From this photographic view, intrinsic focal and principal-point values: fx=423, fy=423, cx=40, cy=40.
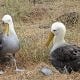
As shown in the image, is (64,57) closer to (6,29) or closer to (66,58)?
(66,58)

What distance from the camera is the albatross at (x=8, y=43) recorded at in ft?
24.3

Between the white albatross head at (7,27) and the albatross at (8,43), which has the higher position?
the white albatross head at (7,27)

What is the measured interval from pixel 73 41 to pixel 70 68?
168 centimetres

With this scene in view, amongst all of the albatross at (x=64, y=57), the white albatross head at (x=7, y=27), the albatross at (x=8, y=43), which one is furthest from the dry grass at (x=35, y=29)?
the white albatross head at (x=7, y=27)

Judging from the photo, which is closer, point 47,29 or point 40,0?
point 47,29

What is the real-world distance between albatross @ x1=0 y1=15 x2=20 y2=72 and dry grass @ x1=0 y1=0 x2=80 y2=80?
26cm

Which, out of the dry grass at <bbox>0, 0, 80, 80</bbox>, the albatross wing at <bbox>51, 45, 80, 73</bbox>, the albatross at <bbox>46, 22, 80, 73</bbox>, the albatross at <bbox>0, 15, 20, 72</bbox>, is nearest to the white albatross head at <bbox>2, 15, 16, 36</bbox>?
the albatross at <bbox>0, 15, 20, 72</bbox>

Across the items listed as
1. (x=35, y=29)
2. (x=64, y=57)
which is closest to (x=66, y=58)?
(x=64, y=57)

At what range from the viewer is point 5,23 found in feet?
25.5

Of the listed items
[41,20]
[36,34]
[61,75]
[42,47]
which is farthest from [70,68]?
[41,20]

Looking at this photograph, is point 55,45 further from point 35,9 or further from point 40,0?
point 40,0

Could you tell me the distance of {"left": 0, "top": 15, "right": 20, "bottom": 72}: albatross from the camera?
24.3 ft

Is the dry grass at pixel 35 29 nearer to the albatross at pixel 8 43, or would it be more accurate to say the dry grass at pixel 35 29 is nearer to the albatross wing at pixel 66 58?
the albatross wing at pixel 66 58

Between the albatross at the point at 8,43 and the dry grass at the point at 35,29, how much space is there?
26cm
